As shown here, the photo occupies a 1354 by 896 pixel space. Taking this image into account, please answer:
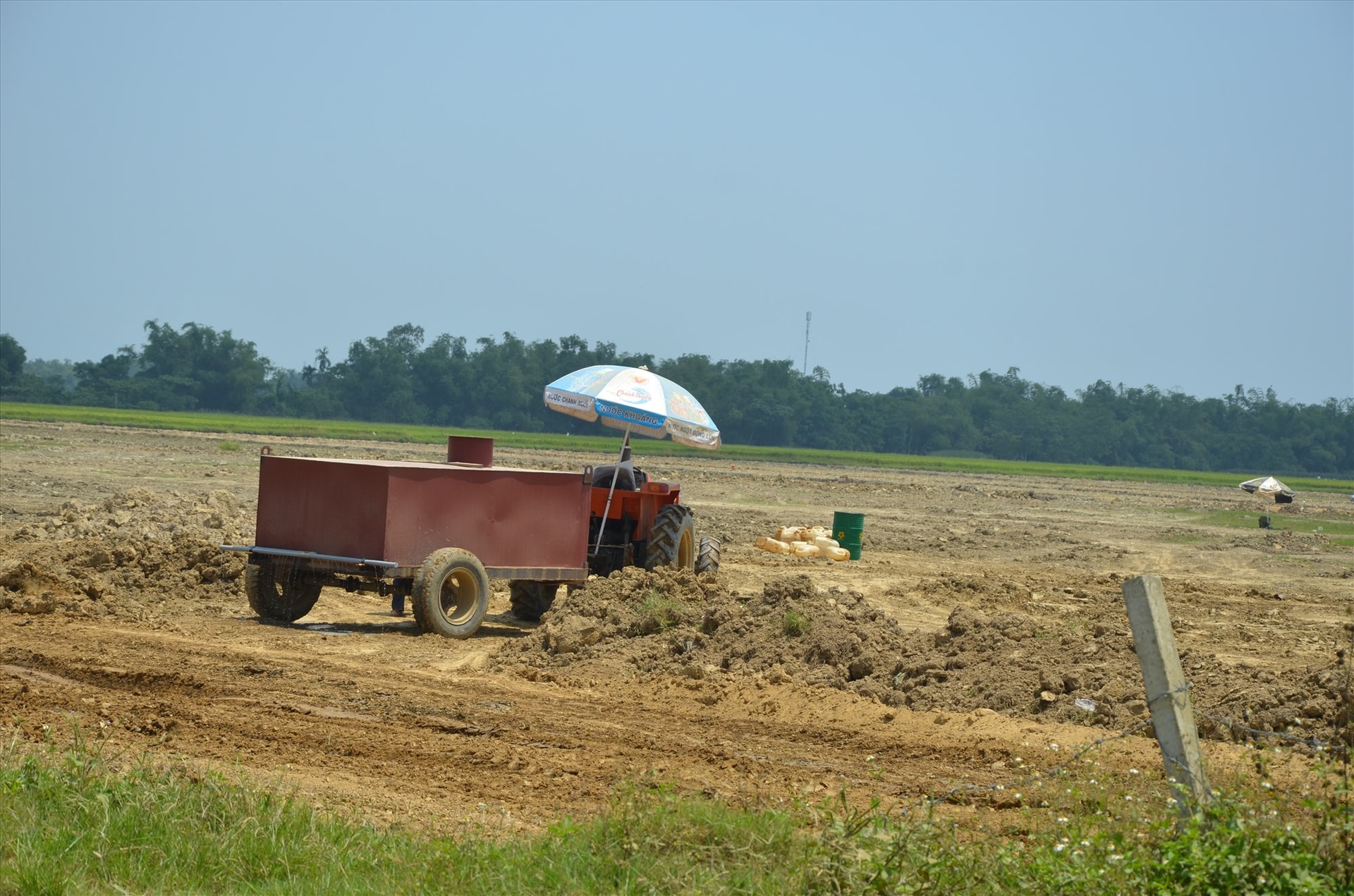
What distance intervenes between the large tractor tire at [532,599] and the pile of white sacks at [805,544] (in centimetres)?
797

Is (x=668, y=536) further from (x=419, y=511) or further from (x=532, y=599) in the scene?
(x=419, y=511)

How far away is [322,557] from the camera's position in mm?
11789

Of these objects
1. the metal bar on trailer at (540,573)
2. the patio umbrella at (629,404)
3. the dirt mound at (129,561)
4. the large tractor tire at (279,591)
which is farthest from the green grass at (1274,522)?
the large tractor tire at (279,591)

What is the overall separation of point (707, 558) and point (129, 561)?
612cm

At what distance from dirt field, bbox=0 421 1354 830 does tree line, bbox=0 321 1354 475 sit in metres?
92.5

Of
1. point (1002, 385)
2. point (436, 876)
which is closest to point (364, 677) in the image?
point (436, 876)

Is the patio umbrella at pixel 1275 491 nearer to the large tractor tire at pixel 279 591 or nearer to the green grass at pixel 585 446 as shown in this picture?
the green grass at pixel 585 446

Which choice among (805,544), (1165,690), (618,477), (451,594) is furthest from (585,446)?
(1165,690)

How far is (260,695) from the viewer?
880cm

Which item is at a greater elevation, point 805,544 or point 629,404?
point 629,404

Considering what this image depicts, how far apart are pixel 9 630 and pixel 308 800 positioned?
228 inches

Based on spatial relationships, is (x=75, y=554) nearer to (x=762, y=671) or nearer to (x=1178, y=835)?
(x=762, y=671)

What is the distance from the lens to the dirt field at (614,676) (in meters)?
7.37

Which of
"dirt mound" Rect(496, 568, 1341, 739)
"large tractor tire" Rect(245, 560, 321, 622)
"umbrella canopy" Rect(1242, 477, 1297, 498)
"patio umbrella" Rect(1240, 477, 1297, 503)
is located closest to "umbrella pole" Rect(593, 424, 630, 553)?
"dirt mound" Rect(496, 568, 1341, 739)
